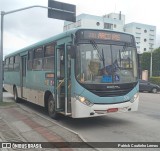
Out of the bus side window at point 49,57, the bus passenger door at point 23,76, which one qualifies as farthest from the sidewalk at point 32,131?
the bus passenger door at point 23,76

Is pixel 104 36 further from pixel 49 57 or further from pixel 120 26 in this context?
pixel 120 26

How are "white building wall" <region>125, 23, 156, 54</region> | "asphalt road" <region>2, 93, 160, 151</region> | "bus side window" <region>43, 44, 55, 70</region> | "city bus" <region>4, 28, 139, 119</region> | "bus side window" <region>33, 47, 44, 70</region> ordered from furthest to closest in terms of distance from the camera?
"white building wall" <region>125, 23, 156, 54</region> → "bus side window" <region>33, 47, 44, 70</region> → "bus side window" <region>43, 44, 55, 70</region> → "city bus" <region>4, 28, 139, 119</region> → "asphalt road" <region>2, 93, 160, 151</region>

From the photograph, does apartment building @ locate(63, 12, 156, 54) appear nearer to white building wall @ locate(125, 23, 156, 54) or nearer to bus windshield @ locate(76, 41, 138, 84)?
white building wall @ locate(125, 23, 156, 54)

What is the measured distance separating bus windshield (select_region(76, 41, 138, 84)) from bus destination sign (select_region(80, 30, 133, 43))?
25cm

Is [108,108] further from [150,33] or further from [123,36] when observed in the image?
[150,33]

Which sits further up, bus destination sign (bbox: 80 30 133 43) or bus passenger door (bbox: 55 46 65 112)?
bus destination sign (bbox: 80 30 133 43)

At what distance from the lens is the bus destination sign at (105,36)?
987 cm

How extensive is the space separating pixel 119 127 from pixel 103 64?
2.16 metres

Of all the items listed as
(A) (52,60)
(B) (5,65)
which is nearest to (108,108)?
(A) (52,60)

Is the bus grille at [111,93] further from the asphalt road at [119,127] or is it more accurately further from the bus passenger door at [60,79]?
the bus passenger door at [60,79]

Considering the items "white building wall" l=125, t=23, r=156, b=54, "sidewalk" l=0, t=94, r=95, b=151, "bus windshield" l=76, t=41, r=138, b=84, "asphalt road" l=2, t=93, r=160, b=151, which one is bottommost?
"asphalt road" l=2, t=93, r=160, b=151

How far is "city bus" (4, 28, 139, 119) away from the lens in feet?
31.4

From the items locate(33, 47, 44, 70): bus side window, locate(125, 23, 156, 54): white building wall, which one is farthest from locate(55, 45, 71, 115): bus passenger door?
locate(125, 23, 156, 54): white building wall

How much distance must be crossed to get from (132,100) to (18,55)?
8.78 meters
